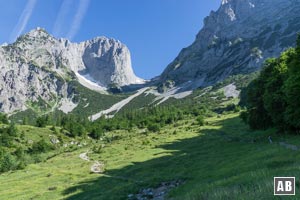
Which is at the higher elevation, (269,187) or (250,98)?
(250,98)

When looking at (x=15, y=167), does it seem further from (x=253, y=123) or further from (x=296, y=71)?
(x=296, y=71)

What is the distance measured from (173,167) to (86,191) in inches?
582

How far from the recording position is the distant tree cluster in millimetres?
49562

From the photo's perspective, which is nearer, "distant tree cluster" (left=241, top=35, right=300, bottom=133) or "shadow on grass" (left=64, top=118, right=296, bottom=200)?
"shadow on grass" (left=64, top=118, right=296, bottom=200)

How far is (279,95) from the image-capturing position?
57.5 m

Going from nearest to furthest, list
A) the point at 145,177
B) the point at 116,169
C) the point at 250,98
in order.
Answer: the point at 145,177 < the point at 116,169 < the point at 250,98

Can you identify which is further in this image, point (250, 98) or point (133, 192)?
point (250, 98)

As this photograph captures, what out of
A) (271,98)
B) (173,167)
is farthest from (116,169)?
(271,98)

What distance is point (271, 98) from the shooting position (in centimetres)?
6012

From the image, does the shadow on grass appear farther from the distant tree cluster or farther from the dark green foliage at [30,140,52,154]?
the dark green foliage at [30,140,52,154]

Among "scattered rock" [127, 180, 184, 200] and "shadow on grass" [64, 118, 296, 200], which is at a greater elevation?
"shadow on grass" [64, 118, 296, 200]

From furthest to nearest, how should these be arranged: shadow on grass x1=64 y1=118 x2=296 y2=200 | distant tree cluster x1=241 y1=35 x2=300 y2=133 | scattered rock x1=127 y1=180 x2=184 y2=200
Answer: distant tree cluster x1=241 y1=35 x2=300 y2=133, shadow on grass x1=64 y1=118 x2=296 y2=200, scattered rock x1=127 y1=180 x2=184 y2=200

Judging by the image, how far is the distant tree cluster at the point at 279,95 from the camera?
49.6 meters

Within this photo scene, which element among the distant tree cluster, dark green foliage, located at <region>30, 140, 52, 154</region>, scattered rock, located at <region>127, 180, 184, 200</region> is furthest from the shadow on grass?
dark green foliage, located at <region>30, 140, 52, 154</region>
